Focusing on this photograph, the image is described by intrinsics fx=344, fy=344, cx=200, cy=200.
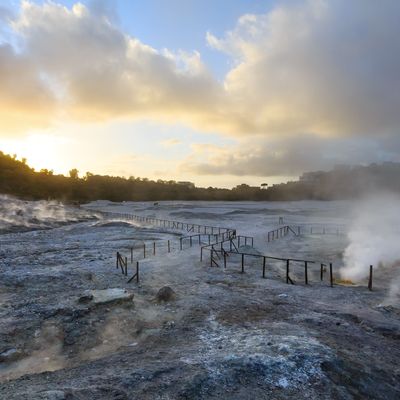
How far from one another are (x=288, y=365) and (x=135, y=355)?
3.84 m

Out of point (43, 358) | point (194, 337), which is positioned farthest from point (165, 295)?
point (43, 358)

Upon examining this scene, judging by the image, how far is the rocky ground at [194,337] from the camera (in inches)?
283

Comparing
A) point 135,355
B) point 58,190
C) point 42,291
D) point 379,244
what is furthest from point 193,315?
point 58,190

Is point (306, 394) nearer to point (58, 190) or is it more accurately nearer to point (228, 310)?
point (228, 310)

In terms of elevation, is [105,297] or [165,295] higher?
[105,297]

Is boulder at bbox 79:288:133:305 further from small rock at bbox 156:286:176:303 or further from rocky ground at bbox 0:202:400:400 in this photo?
small rock at bbox 156:286:176:303

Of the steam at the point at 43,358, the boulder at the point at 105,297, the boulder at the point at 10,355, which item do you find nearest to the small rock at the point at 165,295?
the boulder at the point at 105,297

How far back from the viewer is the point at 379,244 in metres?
28.1

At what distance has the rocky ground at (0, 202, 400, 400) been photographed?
7176 mm

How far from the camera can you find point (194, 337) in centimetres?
1007

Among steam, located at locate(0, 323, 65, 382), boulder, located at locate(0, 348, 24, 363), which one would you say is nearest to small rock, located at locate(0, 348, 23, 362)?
boulder, located at locate(0, 348, 24, 363)

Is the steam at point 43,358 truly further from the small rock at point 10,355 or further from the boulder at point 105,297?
the boulder at point 105,297

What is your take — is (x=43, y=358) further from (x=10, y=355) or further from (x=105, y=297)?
(x=105, y=297)

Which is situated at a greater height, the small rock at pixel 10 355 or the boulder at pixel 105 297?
the boulder at pixel 105 297
